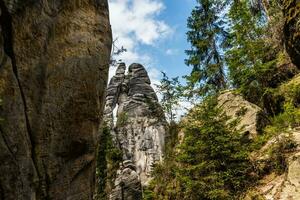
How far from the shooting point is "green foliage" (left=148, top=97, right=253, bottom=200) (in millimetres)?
12328

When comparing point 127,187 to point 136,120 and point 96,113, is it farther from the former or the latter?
point 96,113

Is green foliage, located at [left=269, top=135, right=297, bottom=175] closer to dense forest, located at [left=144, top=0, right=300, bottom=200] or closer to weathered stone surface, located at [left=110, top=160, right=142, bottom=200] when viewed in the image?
dense forest, located at [left=144, top=0, right=300, bottom=200]

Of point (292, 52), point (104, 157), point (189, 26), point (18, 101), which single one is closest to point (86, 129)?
point (18, 101)

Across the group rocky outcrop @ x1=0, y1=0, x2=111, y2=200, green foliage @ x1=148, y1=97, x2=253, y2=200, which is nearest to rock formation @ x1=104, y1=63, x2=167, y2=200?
green foliage @ x1=148, y1=97, x2=253, y2=200

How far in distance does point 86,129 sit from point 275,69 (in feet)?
35.6

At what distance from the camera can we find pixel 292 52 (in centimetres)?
1110

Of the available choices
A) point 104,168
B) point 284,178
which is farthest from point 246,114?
point 104,168

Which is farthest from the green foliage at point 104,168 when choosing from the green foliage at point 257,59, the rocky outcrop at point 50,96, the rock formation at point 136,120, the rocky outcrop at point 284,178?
the rocky outcrop at point 50,96

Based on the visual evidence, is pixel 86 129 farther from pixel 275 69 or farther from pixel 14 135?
pixel 275 69

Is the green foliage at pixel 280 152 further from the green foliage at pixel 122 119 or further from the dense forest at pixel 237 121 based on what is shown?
the green foliage at pixel 122 119

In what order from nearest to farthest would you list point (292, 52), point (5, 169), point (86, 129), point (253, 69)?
point (5, 169)
point (86, 129)
point (292, 52)
point (253, 69)

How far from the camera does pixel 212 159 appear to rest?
12984mm

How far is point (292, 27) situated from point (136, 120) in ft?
84.4

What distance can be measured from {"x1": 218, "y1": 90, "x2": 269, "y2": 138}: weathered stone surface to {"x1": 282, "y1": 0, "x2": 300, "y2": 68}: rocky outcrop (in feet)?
12.5
